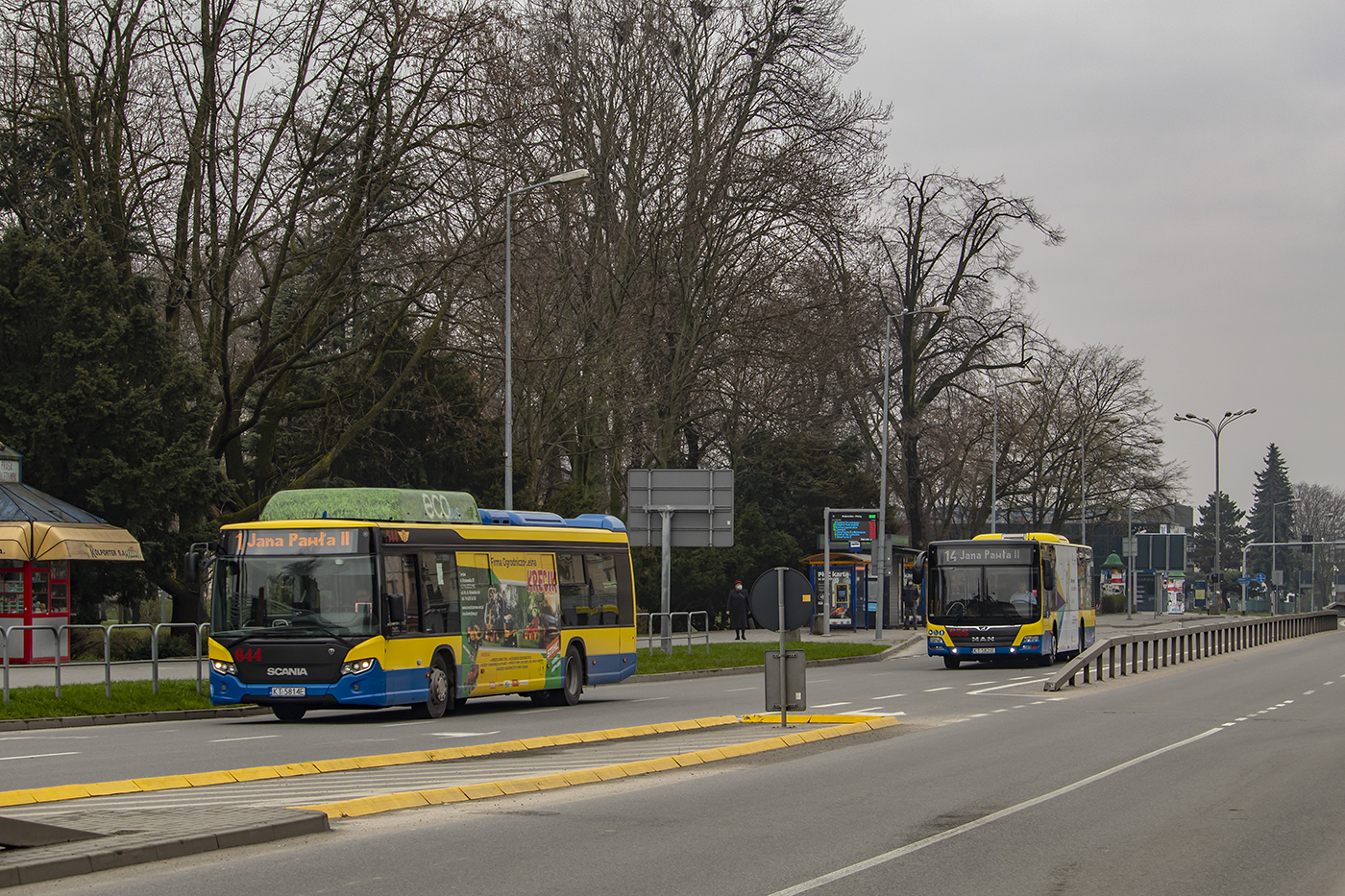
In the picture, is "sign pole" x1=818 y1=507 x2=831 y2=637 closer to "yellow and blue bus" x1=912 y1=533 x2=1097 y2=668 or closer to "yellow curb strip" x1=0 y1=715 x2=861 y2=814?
"yellow and blue bus" x1=912 y1=533 x2=1097 y2=668

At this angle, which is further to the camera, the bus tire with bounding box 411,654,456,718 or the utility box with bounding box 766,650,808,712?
the bus tire with bounding box 411,654,456,718

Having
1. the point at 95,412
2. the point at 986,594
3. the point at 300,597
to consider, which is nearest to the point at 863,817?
the point at 300,597

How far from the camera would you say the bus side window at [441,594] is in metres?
19.7

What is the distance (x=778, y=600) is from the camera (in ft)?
56.3

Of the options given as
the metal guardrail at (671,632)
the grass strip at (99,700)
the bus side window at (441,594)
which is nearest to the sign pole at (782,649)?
the bus side window at (441,594)

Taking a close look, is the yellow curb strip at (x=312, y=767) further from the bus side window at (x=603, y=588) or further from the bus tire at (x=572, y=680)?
the bus side window at (x=603, y=588)

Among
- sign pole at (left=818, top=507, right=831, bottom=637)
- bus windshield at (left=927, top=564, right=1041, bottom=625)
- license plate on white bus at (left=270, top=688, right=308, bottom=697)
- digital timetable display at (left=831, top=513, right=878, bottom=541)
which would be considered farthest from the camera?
digital timetable display at (left=831, top=513, right=878, bottom=541)

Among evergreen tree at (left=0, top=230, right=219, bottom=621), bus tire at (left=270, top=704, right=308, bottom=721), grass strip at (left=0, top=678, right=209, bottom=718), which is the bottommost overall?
bus tire at (left=270, top=704, right=308, bottom=721)

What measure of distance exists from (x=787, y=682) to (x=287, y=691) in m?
6.10

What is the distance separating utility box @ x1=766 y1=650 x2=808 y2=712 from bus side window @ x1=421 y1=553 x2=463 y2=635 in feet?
15.3

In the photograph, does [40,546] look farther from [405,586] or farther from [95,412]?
[405,586]

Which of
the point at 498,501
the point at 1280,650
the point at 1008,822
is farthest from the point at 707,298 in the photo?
the point at 1008,822

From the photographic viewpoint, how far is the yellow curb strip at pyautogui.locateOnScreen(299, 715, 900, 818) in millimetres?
10383

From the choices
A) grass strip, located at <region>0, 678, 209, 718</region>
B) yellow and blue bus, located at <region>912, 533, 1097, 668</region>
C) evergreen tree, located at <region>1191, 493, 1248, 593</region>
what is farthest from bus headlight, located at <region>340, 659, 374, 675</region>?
evergreen tree, located at <region>1191, 493, 1248, 593</region>
